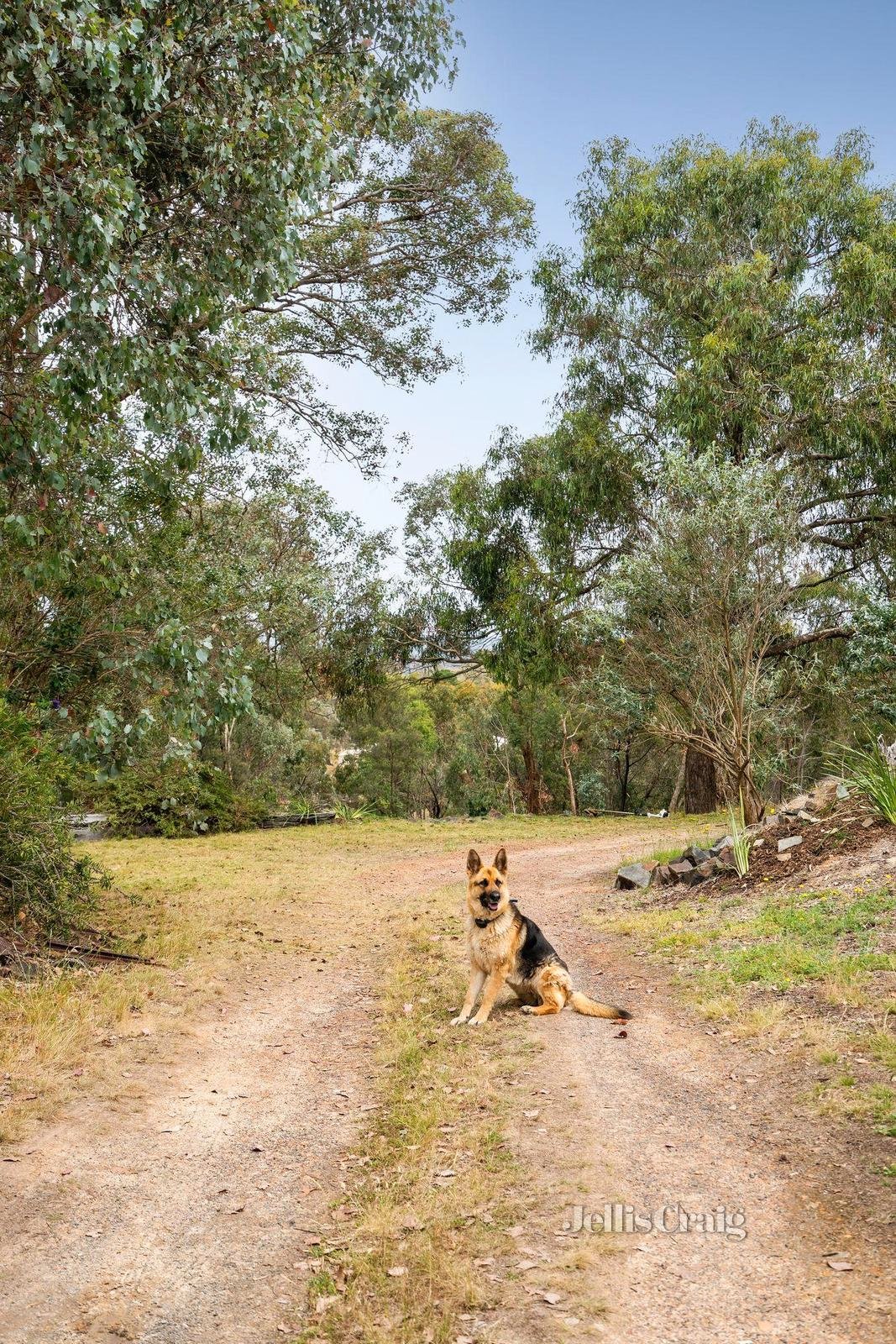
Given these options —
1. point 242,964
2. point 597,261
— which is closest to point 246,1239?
point 242,964

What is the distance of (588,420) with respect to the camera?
21125mm

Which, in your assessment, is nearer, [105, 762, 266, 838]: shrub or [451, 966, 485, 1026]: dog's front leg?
[451, 966, 485, 1026]: dog's front leg

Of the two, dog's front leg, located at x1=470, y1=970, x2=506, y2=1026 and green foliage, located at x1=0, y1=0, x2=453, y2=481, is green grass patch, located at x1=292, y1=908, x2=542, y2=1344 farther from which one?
green foliage, located at x1=0, y1=0, x2=453, y2=481

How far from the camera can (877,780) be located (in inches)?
407

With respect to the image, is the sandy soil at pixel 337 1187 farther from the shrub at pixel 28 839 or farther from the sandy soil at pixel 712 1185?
the shrub at pixel 28 839

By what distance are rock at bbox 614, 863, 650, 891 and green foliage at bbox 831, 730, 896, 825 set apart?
9.34 ft

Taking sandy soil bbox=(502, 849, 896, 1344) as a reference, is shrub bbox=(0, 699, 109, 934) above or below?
above

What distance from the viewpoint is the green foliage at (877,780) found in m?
10.1

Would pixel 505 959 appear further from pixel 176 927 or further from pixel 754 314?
pixel 754 314

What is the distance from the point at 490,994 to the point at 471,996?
0.54 ft

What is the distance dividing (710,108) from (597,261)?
3634mm

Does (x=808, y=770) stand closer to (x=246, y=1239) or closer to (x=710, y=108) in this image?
(x=710, y=108)

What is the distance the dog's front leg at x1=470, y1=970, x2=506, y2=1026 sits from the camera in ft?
22.4

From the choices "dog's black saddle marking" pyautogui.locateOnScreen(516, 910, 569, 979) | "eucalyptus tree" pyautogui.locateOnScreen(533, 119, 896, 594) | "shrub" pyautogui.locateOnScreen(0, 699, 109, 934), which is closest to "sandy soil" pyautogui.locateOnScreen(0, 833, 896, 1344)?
"dog's black saddle marking" pyautogui.locateOnScreen(516, 910, 569, 979)
